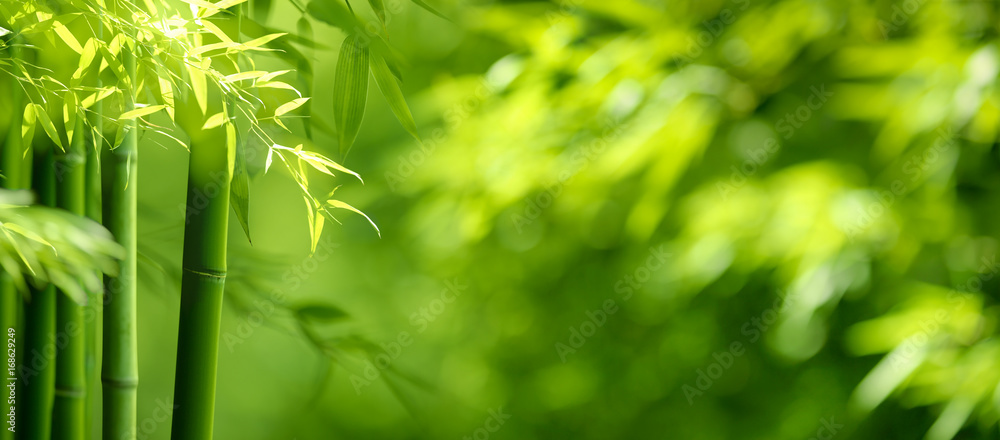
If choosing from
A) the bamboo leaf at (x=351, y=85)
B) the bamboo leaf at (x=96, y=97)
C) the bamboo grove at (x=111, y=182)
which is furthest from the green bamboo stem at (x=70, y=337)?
the bamboo leaf at (x=351, y=85)

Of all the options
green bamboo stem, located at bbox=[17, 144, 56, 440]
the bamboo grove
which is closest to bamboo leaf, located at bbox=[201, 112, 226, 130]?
the bamboo grove

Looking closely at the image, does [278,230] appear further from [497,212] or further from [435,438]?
[435,438]

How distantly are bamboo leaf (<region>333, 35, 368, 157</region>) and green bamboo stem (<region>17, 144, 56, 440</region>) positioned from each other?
0.33m

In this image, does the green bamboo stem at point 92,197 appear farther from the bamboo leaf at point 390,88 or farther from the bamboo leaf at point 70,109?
the bamboo leaf at point 390,88

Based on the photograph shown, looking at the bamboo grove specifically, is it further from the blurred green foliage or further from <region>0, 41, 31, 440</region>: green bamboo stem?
the blurred green foliage

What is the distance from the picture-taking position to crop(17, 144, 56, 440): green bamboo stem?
2.36ft

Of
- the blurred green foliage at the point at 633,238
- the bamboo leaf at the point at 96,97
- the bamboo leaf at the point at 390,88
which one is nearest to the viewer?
the bamboo leaf at the point at 96,97

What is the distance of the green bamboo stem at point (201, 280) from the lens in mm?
663

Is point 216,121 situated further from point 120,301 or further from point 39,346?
point 39,346

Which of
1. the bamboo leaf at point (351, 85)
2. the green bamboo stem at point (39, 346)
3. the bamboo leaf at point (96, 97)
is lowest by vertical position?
the green bamboo stem at point (39, 346)

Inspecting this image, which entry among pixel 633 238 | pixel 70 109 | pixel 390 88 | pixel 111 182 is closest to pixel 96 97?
pixel 70 109

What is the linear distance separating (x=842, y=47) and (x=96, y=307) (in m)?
1.17

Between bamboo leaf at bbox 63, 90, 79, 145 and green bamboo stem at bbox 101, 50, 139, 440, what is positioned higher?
bamboo leaf at bbox 63, 90, 79, 145

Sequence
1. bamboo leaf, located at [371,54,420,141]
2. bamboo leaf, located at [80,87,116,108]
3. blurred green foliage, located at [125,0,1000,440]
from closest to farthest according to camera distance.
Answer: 1. bamboo leaf, located at [80,87,116,108]
2. bamboo leaf, located at [371,54,420,141]
3. blurred green foliage, located at [125,0,1000,440]
